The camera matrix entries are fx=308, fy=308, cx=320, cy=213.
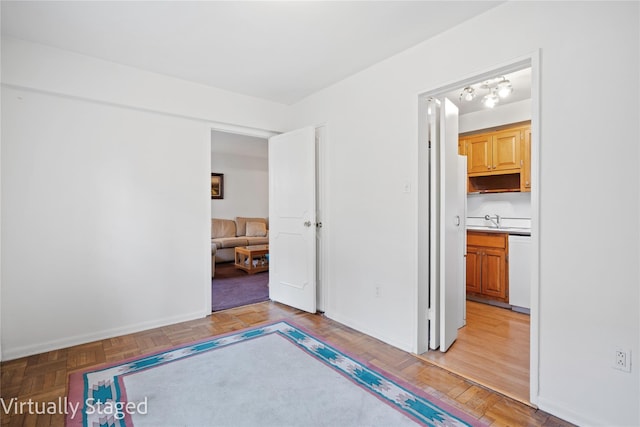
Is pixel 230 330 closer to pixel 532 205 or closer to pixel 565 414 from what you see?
pixel 565 414

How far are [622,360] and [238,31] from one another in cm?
306

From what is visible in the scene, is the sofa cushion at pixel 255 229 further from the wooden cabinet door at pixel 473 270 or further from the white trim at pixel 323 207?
the wooden cabinet door at pixel 473 270

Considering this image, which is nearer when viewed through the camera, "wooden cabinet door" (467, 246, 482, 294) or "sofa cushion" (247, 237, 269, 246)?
"wooden cabinet door" (467, 246, 482, 294)

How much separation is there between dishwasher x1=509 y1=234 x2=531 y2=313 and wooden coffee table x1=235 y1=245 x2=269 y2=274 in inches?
150

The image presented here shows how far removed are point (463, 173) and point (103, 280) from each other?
3.57 meters

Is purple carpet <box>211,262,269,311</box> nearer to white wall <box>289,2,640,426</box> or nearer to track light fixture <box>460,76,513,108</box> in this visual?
white wall <box>289,2,640,426</box>

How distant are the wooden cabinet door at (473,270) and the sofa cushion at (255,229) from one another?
15.0ft

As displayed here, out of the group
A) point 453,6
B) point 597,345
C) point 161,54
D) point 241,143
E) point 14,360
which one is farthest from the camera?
point 241,143

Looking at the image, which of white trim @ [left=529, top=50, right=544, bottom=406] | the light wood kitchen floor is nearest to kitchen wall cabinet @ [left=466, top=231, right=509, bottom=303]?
the light wood kitchen floor

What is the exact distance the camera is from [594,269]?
1.61 meters

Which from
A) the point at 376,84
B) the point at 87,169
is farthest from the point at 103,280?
the point at 376,84

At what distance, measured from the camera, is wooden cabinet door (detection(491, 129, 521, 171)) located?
381cm

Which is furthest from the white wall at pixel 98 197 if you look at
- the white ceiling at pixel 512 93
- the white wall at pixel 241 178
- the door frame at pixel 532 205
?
the white wall at pixel 241 178

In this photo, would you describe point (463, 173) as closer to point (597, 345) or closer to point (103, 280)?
point (597, 345)
